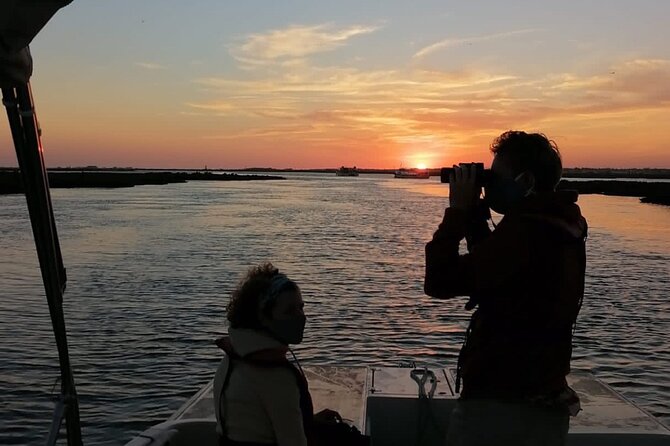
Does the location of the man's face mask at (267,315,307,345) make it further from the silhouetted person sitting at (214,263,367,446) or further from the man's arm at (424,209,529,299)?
the man's arm at (424,209,529,299)

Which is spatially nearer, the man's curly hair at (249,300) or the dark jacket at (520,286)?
the dark jacket at (520,286)

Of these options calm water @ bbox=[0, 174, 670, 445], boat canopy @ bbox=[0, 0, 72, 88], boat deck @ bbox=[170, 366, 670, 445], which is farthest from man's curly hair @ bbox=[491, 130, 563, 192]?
calm water @ bbox=[0, 174, 670, 445]

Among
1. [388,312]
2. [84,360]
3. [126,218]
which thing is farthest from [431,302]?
[126,218]

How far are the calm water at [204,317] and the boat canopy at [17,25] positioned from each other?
6.76m

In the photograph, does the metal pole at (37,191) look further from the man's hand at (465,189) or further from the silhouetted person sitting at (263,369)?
the man's hand at (465,189)

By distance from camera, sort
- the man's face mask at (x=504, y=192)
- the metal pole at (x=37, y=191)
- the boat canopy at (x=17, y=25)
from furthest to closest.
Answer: the metal pole at (x=37, y=191), the man's face mask at (x=504, y=192), the boat canopy at (x=17, y=25)

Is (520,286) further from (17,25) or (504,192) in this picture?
(17,25)

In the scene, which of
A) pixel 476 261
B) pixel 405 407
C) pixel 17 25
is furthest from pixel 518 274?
pixel 405 407

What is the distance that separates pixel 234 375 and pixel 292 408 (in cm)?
28

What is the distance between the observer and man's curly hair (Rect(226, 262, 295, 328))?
9.68 ft

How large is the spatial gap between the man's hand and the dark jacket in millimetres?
45

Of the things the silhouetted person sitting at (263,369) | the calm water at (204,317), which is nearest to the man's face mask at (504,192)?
the silhouetted person sitting at (263,369)

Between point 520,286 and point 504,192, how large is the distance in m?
0.40

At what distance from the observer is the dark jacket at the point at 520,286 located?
2.73 m
